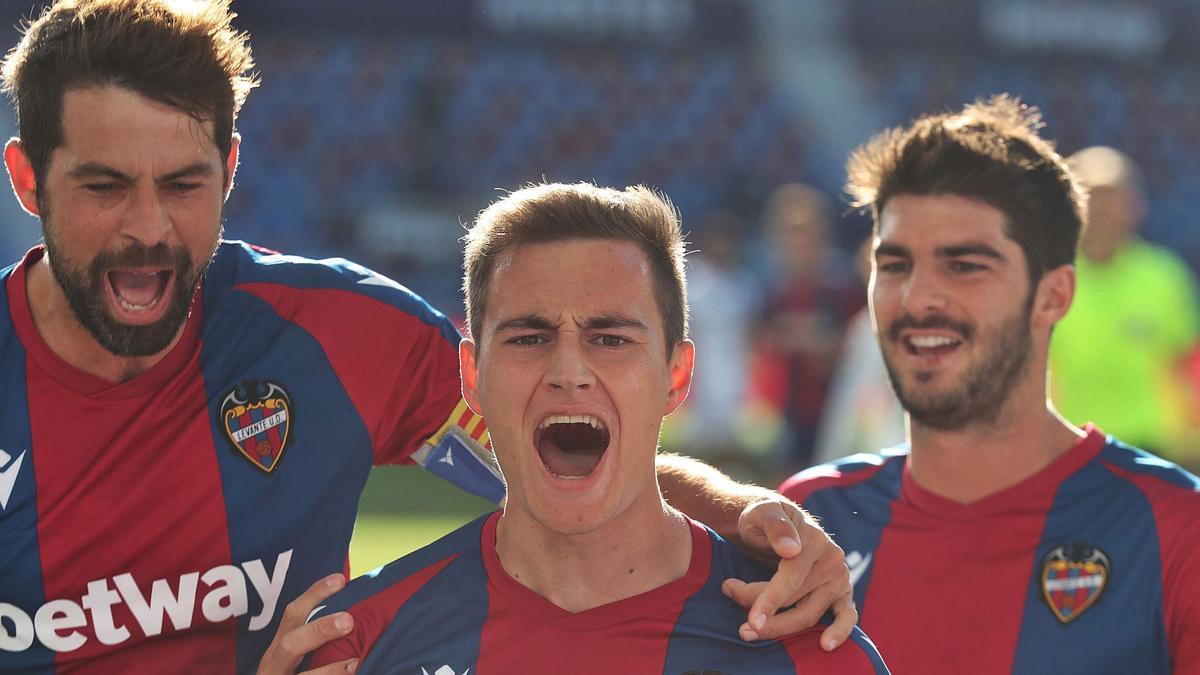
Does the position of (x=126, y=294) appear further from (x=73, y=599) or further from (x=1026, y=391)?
(x=1026, y=391)

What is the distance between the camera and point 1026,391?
3.51 meters

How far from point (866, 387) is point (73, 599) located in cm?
707

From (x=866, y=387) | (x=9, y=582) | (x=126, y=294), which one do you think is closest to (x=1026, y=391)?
(x=126, y=294)

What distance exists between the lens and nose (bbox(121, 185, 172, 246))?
2992 mm

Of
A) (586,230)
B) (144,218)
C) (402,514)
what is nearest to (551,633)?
(586,230)

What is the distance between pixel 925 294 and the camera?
136 inches

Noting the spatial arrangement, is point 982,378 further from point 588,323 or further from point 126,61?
point 126,61

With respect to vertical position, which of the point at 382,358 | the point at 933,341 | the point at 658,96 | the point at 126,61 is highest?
the point at 658,96

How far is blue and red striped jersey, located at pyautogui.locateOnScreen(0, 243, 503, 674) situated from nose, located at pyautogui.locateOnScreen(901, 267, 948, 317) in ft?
3.39

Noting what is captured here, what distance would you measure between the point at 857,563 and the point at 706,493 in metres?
0.57

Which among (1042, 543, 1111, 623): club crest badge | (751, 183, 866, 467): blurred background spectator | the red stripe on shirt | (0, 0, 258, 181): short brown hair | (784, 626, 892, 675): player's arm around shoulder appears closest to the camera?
(784, 626, 892, 675): player's arm around shoulder

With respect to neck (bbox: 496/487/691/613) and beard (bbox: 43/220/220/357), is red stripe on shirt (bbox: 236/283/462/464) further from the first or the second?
neck (bbox: 496/487/691/613)

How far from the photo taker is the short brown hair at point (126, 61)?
304cm

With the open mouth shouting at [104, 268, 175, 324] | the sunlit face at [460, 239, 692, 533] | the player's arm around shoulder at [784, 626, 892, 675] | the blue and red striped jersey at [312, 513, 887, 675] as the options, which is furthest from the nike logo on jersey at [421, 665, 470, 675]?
the open mouth shouting at [104, 268, 175, 324]
